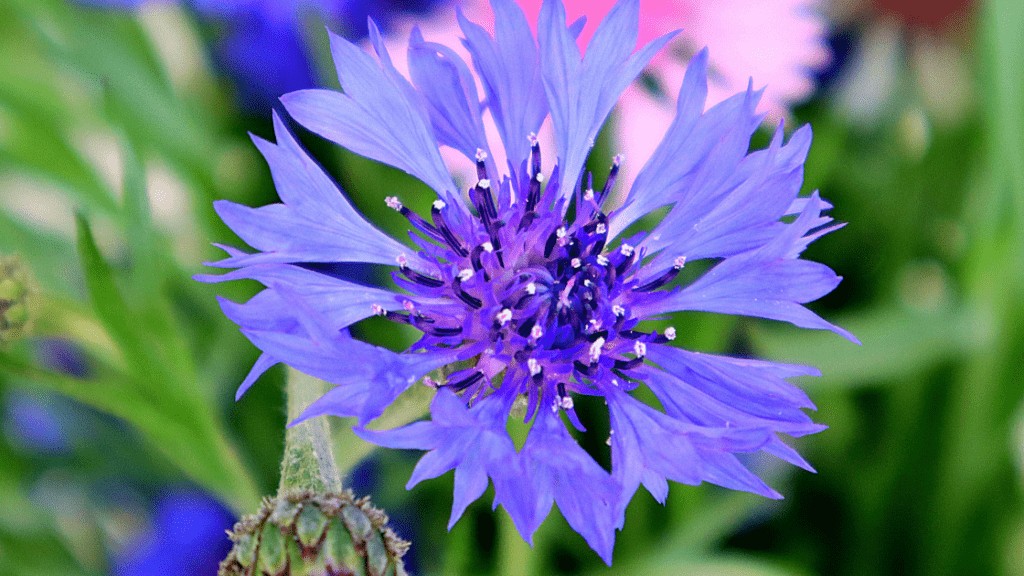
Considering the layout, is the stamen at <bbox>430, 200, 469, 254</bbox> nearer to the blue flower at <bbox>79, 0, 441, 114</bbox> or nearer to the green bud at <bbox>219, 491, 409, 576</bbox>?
the green bud at <bbox>219, 491, 409, 576</bbox>

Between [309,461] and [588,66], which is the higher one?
[588,66]

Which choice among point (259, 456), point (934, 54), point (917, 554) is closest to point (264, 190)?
point (259, 456)

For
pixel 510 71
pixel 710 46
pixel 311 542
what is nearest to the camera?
pixel 311 542

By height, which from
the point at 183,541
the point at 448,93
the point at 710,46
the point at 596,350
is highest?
the point at 710,46

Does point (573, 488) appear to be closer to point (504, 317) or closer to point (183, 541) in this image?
point (504, 317)

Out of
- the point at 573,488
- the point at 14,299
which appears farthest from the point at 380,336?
the point at 573,488

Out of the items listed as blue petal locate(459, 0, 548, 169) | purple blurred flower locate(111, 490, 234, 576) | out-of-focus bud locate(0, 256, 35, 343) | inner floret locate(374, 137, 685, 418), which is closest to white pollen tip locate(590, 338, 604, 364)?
inner floret locate(374, 137, 685, 418)

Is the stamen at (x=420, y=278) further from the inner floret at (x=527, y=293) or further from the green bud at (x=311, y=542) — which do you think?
the green bud at (x=311, y=542)

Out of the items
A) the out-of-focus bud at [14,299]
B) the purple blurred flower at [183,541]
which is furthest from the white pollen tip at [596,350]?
the purple blurred flower at [183,541]
